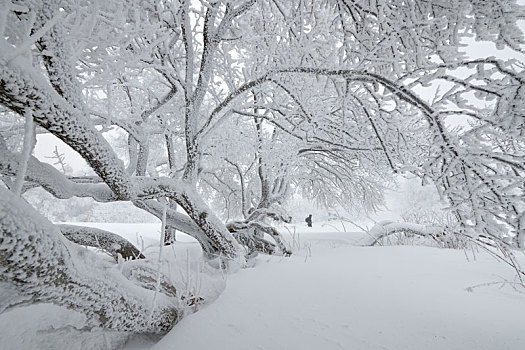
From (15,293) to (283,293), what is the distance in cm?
142

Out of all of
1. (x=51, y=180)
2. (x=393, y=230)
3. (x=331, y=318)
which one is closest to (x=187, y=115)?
(x=51, y=180)

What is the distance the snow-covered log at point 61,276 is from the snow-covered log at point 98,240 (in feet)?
6.60

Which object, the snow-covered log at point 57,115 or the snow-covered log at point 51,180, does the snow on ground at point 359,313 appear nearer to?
the snow-covered log at point 57,115

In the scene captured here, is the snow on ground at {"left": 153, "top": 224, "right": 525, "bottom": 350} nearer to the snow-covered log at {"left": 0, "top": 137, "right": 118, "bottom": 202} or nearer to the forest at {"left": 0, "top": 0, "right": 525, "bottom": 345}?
the forest at {"left": 0, "top": 0, "right": 525, "bottom": 345}

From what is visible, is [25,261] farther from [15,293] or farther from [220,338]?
[220,338]

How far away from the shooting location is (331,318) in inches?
55.5

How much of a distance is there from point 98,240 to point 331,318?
2850mm

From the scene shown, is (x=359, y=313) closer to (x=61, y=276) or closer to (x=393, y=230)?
(x=61, y=276)

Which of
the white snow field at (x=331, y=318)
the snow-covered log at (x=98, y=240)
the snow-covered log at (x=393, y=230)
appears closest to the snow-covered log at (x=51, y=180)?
the snow-covered log at (x=98, y=240)

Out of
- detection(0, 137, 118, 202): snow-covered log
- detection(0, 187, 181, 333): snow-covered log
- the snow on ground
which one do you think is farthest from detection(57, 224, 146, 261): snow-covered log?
detection(0, 187, 181, 333): snow-covered log

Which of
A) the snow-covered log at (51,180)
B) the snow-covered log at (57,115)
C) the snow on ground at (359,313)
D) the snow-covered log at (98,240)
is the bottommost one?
the snow on ground at (359,313)

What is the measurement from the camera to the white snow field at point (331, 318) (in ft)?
3.86

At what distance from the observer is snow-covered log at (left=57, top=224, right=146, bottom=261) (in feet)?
9.79

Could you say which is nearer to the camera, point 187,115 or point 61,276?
point 61,276
